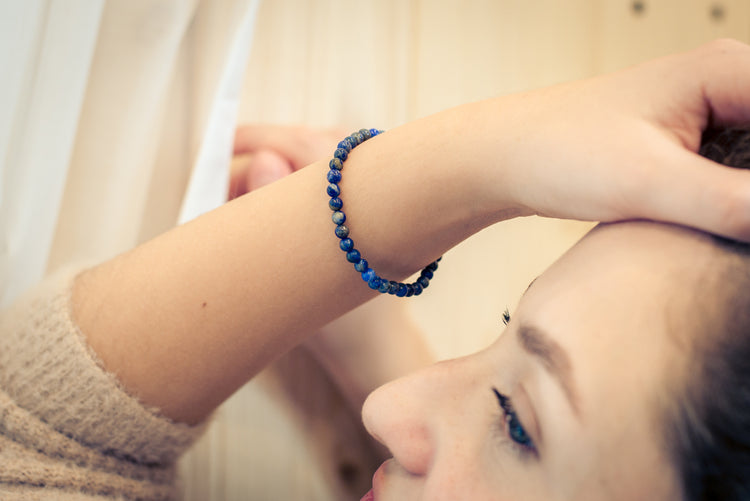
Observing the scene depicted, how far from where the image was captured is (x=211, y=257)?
1.92 ft

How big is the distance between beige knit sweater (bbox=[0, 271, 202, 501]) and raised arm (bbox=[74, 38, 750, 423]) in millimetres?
19

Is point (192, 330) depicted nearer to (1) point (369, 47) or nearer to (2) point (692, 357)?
(2) point (692, 357)

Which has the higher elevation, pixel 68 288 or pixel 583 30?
pixel 583 30

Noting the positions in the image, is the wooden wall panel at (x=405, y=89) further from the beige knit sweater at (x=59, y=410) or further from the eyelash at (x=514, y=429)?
the eyelash at (x=514, y=429)

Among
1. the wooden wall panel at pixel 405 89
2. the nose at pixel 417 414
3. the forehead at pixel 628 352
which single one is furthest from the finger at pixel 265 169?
the forehead at pixel 628 352

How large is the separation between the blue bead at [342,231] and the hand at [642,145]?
0.16 meters

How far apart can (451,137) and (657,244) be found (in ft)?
0.67

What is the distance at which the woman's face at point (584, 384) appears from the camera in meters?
0.39

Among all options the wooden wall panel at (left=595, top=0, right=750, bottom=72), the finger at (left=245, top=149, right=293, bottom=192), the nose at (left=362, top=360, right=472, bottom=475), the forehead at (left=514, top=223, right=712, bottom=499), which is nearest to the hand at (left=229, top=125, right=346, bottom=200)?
the finger at (left=245, top=149, right=293, bottom=192)

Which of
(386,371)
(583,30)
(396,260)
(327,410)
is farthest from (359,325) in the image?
(583,30)

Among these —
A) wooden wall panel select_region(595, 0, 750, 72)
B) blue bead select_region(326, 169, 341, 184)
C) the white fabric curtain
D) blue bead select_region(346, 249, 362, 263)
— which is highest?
the white fabric curtain

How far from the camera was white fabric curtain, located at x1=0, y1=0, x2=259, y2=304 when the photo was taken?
0.65m

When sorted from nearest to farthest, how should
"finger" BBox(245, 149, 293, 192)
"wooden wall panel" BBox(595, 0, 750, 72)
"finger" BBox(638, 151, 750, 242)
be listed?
"finger" BBox(638, 151, 750, 242)
"finger" BBox(245, 149, 293, 192)
"wooden wall panel" BBox(595, 0, 750, 72)

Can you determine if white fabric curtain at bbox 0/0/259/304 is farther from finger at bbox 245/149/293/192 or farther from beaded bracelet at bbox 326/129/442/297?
beaded bracelet at bbox 326/129/442/297
